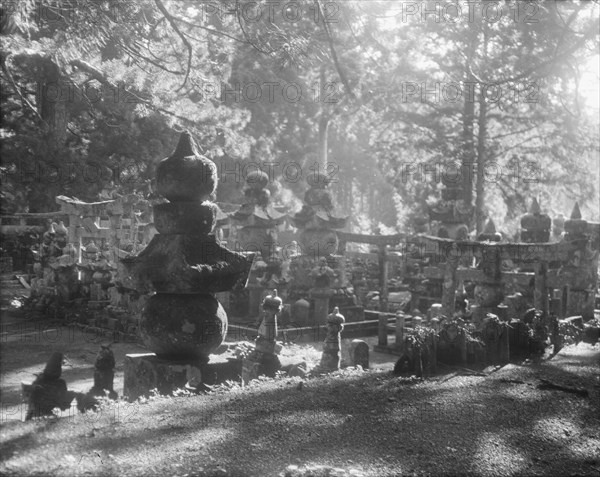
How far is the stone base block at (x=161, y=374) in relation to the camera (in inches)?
269

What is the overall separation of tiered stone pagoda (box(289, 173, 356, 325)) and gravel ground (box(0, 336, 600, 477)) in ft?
24.3

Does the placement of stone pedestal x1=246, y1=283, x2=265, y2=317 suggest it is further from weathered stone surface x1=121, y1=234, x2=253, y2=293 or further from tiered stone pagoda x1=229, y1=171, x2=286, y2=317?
weathered stone surface x1=121, y1=234, x2=253, y2=293

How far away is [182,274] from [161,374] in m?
1.11

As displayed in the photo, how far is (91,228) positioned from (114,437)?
13.6 meters

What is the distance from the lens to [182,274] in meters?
6.86

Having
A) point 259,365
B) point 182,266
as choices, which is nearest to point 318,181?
point 259,365

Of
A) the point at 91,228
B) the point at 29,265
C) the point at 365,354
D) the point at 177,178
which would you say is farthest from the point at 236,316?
the point at 29,265

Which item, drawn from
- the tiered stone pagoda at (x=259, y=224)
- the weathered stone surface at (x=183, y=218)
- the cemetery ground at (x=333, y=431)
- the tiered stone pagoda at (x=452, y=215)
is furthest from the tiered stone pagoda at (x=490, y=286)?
the weathered stone surface at (x=183, y=218)

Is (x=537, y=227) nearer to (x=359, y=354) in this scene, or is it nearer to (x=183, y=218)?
(x=359, y=354)

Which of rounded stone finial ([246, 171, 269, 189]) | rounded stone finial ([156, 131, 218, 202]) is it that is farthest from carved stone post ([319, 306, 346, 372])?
rounded stone finial ([246, 171, 269, 189])

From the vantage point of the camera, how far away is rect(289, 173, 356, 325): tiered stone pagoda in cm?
1471

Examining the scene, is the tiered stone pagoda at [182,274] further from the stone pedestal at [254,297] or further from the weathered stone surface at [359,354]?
the stone pedestal at [254,297]

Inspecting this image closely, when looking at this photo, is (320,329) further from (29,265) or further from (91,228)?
(29,265)

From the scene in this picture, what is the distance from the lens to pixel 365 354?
30.0 feet
